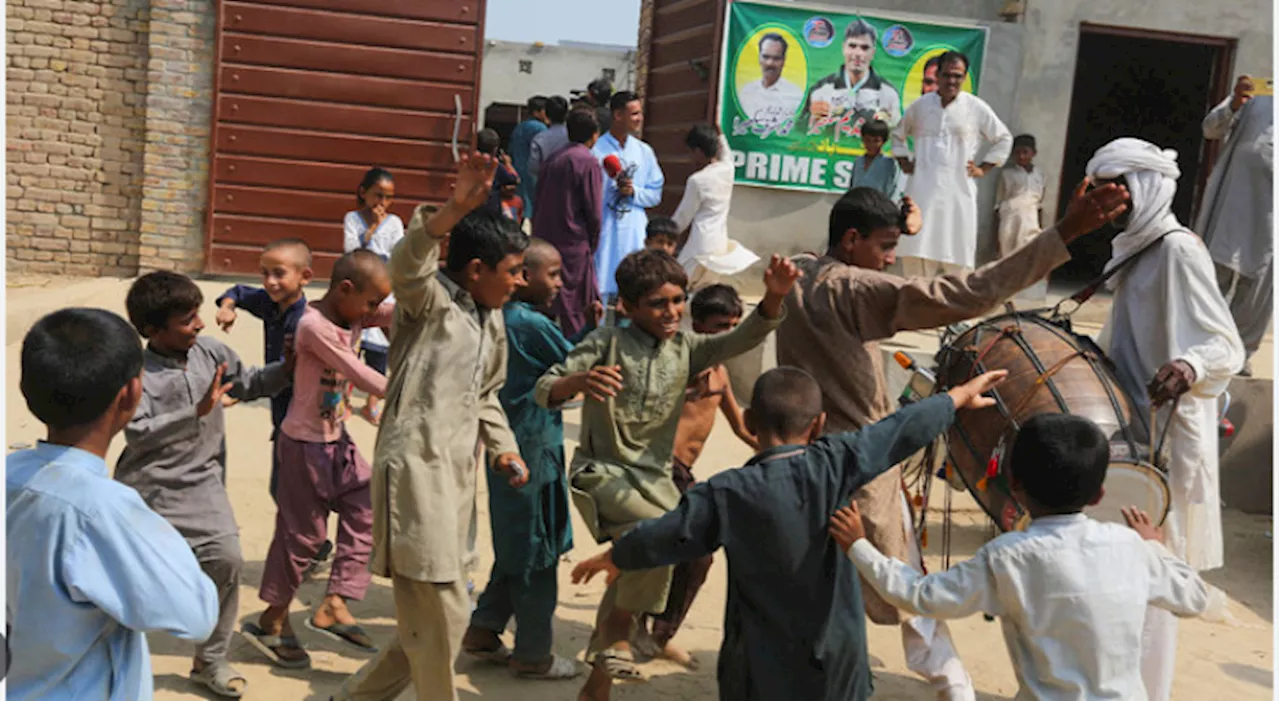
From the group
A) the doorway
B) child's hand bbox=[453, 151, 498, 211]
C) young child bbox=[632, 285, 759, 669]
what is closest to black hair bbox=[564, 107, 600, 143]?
young child bbox=[632, 285, 759, 669]

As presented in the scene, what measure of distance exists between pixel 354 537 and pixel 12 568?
2461mm

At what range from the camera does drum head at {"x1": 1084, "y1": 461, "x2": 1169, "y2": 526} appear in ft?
13.2

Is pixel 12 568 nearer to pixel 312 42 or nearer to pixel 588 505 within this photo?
pixel 588 505

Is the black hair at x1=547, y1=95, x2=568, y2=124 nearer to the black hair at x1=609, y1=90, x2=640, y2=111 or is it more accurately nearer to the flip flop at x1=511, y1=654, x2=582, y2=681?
the black hair at x1=609, y1=90, x2=640, y2=111

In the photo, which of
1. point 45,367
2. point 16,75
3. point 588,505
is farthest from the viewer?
point 16,75

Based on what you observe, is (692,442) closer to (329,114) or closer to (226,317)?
(226,317)

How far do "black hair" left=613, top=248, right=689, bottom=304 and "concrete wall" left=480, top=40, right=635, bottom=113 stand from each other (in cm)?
2169

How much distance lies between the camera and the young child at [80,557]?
2.14 meters

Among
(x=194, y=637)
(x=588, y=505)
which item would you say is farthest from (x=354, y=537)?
(x=194, y=637)

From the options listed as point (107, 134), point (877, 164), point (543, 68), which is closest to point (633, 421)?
point (877, 164)

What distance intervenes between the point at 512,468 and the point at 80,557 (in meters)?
1.67

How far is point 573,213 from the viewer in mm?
8117

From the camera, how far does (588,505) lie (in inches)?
153

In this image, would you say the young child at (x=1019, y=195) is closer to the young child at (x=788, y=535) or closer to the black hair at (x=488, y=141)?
the black hair at (x=488, y=141)
